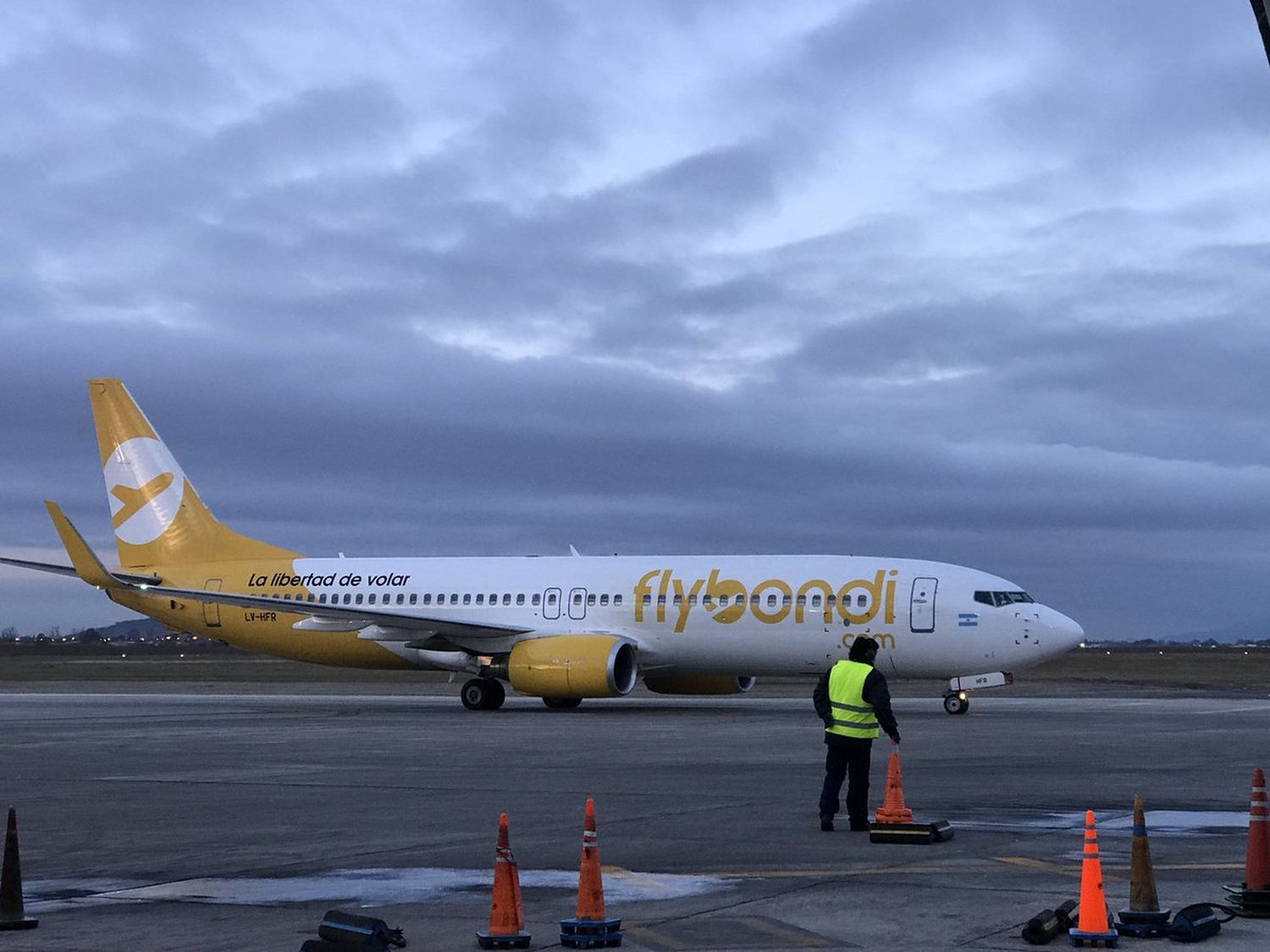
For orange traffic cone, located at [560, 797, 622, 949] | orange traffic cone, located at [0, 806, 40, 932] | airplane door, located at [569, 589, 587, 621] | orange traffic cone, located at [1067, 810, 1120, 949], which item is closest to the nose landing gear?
airplane door, located at [569, 589, 587, 621]

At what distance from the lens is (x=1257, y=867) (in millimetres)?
9742

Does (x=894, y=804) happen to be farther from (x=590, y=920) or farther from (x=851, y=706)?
(x=590, y=920)

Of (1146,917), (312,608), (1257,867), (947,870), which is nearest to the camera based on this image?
(1146,917)

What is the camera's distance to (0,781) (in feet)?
62.2

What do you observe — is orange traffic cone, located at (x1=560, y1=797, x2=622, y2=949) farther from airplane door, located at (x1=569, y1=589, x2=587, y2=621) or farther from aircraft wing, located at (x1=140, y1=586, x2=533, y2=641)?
airplane door, located at (x1=569, y1=589, x2=587, y2=621)

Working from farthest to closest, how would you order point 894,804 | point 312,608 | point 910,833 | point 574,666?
point 312,608
point 574,666
point 894,804
point 910,833

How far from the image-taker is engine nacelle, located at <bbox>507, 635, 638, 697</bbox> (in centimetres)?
3322

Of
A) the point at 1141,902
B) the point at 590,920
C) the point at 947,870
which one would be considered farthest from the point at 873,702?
the point at 590,920

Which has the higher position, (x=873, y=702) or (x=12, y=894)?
(x=873, y=702)

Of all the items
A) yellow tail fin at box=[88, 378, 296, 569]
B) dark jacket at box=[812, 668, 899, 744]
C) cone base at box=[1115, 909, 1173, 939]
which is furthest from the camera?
yellow tail fin at box=[88, 378, 296, 569]

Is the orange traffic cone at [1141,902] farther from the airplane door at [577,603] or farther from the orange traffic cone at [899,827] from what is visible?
the airplane door at [577,603]

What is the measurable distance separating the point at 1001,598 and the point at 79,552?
67.7 ft

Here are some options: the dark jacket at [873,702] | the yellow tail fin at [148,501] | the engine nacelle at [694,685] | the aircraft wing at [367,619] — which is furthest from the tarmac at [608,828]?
the yellow tail fin at [148,501]

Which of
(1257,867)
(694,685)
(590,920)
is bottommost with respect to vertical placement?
(590,920)
